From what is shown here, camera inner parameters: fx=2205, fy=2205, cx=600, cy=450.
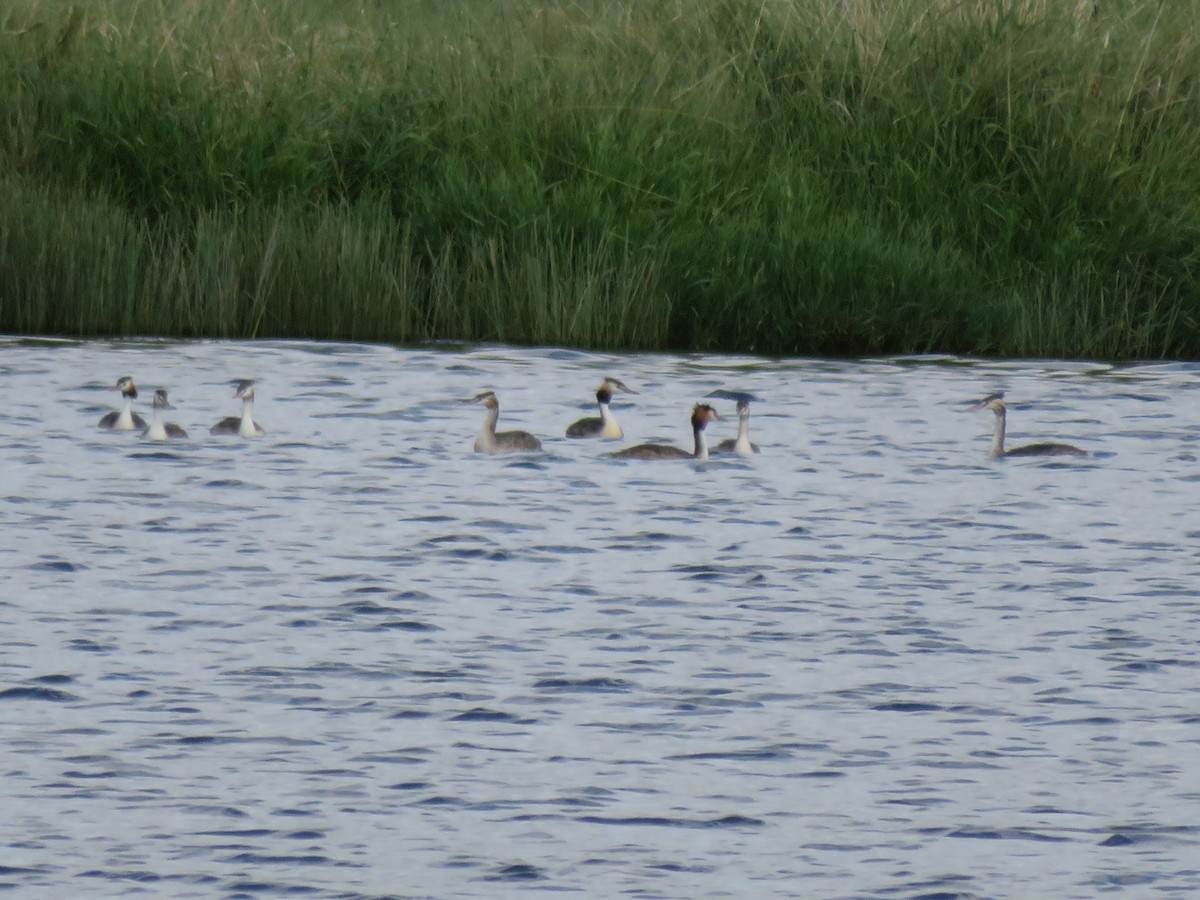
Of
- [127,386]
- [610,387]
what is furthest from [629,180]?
[127,386]

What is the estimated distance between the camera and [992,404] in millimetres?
11070

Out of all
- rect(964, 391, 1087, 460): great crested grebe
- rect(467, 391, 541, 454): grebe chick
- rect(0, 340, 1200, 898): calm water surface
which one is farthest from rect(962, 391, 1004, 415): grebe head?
rect(467, 391, 541, 454): grebe chick

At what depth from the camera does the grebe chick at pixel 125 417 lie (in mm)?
11250

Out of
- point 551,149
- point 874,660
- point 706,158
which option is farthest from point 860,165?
point 874,660

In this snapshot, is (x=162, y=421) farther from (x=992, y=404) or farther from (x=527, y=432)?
(x=992, y=404)

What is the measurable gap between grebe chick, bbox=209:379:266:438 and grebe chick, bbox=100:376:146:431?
0.39 metres

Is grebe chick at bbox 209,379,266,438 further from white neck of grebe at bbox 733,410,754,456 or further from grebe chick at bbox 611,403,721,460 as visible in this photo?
white neck of grebe at bbox 733,410,754,456

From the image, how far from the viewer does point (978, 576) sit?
8117 millimetres

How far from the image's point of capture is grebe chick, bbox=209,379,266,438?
1103 cm

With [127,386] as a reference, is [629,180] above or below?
above

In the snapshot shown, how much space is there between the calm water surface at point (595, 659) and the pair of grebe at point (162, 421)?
4.3 inches

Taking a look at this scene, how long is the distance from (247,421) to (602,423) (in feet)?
5.89

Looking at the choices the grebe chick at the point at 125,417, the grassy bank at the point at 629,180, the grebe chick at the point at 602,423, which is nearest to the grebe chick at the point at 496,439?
the grebe chick at the point at 602,423

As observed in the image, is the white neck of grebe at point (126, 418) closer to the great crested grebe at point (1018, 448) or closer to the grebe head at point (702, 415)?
the grebe head at point (702, 415)
